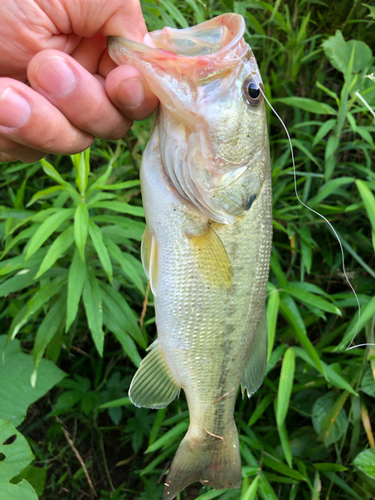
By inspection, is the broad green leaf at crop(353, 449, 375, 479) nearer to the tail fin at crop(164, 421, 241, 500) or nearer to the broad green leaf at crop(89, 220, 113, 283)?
the tail fin at crop(164, 421, 241, 500)

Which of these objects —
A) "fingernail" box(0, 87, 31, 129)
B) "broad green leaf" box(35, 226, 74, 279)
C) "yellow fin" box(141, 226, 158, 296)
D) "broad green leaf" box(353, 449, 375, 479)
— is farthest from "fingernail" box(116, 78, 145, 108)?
"broad green leaf" box(353, 449, 375, 479)

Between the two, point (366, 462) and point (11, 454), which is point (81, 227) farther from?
point (366, 462)

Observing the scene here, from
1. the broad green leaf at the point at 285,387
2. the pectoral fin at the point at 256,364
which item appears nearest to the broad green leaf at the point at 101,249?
the pectoral fin at the point at 256,364

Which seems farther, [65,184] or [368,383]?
[368,383]

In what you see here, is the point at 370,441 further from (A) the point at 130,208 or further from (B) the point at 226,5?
(B) the point at 226,5

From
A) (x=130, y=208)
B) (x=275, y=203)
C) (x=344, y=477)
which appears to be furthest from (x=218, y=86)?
(x=344, y=477)

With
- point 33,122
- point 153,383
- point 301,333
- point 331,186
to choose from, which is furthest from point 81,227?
point 331,186
